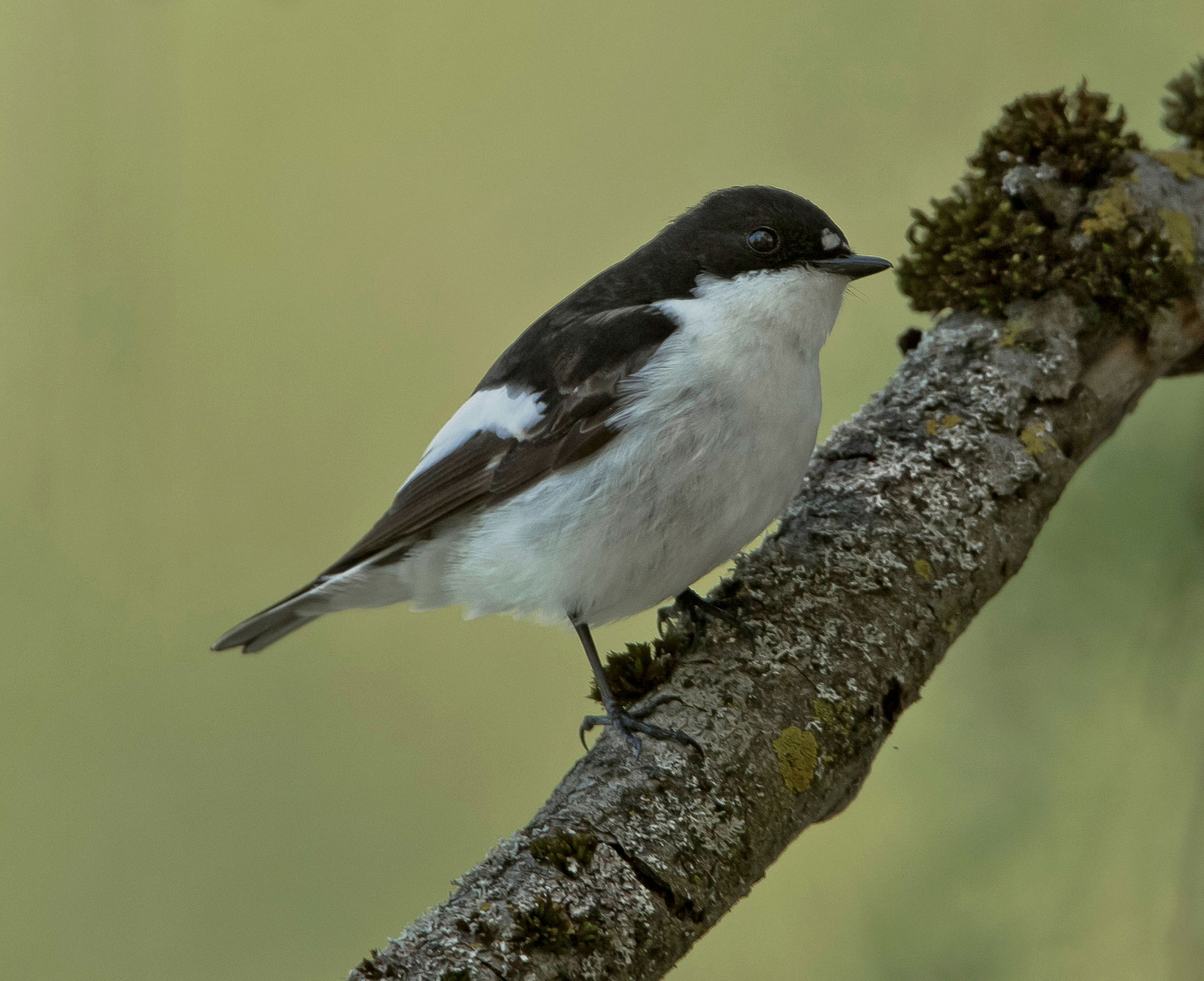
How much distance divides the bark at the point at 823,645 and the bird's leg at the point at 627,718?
0.07 feet

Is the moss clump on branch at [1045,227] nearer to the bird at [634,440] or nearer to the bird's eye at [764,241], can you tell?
the bird at [634,440]

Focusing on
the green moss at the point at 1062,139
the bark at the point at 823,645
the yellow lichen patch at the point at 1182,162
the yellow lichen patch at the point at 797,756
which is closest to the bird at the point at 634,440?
the bark at the point at 823,645

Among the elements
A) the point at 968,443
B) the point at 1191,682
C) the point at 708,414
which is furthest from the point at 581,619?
the point at 1191,682

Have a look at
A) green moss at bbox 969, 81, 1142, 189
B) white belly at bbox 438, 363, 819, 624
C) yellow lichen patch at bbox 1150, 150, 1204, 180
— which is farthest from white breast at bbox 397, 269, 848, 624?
yellow lichen patch at bbox 1150, 150, 1204, 180

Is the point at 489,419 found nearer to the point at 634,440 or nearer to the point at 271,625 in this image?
the point at 634,440

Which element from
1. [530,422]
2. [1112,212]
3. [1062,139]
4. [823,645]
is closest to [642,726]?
[823,645]

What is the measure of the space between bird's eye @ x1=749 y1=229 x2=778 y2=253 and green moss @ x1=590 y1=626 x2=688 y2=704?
97 centimetres

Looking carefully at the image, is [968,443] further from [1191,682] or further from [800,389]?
[1191,682]

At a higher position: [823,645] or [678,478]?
[678,478]

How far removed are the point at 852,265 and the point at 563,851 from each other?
159 cm

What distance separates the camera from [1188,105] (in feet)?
11.5

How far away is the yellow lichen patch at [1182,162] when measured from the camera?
325cm

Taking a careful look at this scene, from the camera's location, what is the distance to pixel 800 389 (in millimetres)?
2611

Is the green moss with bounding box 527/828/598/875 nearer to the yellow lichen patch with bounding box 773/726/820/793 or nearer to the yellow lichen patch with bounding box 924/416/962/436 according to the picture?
the yellow lichen patch with bounding box 773/726/820/793
